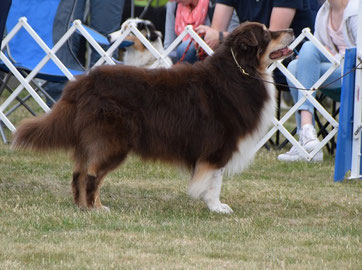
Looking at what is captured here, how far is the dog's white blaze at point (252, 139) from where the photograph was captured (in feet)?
17.0

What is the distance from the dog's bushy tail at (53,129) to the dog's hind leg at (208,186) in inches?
35.6

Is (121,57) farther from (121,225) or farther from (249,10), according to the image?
(121,225)

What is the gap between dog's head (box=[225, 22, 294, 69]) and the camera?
507cm

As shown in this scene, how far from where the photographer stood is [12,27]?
867 cm

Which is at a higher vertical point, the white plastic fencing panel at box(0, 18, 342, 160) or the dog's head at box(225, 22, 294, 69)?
the dog's head at box(225, 22, 294, 69)

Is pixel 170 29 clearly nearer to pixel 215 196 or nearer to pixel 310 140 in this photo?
pixel 310 140

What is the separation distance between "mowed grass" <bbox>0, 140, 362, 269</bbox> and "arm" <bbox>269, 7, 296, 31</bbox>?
5.22 feet

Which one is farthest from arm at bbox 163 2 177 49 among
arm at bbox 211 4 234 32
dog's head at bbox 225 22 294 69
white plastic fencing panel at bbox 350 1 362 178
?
dog's head at bbox 225 22 294 69

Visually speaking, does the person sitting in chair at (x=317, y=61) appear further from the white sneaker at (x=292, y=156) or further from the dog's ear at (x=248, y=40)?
the dog's ear at (x=248, y=40)

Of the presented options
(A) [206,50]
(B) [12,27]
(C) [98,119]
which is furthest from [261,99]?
(B) [12,27]

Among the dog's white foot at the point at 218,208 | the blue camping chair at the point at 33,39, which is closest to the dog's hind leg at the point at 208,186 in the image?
the dog's white foot at the point at 218,208

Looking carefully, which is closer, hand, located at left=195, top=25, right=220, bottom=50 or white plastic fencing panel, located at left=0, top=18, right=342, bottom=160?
white plastic fencing panel, located at left=0, top=18, right=342, bottom=160

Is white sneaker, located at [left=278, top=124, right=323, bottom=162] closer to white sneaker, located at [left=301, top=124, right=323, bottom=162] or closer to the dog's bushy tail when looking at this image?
white sneaker, located at [left=301, top=124, right=323, bottom=162]

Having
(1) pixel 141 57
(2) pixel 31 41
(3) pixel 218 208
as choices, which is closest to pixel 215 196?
(3) pixel 218 208
